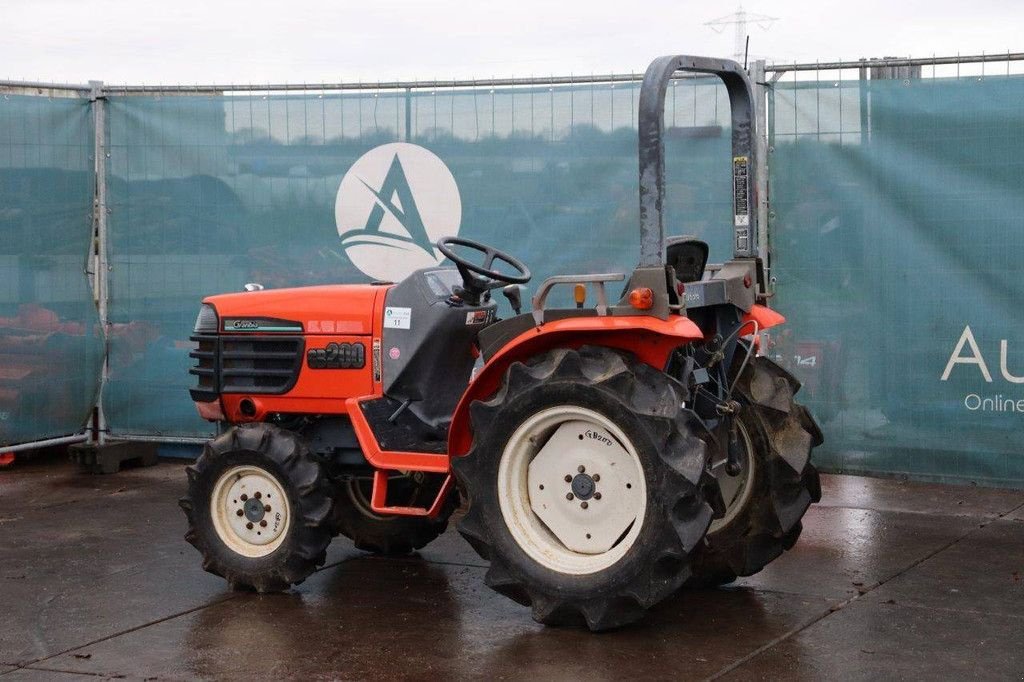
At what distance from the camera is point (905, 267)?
8438 mm

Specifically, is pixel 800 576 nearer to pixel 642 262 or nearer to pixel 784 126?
pixel 642 262

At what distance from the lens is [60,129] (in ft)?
32.0

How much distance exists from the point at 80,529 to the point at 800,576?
3.94 m

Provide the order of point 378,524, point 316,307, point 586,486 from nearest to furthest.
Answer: point 586,486, point 316,307, point 378,524

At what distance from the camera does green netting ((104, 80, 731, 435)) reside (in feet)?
29.3

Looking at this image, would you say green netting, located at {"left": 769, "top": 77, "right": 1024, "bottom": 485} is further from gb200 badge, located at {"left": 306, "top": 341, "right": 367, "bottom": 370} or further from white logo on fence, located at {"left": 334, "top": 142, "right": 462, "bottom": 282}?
gb200 badge, located at {"left": 306, "top": 341, "right": 367, "bottom": 370}

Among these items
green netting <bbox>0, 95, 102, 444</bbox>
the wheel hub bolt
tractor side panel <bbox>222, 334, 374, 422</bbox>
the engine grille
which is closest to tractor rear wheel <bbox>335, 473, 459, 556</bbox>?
tractor side panel <bbox>222, 334, 374, 422</bbox>

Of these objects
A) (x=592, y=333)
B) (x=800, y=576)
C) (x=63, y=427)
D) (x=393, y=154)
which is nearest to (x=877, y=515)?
(x=800, y=576)

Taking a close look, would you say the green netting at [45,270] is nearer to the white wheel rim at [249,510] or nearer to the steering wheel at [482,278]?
the white wheel rim at [249,510]

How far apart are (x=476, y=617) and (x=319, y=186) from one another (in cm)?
448

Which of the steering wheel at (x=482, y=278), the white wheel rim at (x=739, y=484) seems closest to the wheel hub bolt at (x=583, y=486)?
the white wheel rim at (x=739, y=484)

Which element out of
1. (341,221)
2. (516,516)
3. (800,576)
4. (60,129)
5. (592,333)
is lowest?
(800,576)

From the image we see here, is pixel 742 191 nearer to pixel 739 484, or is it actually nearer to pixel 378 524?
pixel 739 484

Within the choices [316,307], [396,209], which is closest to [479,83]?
[396,209]
